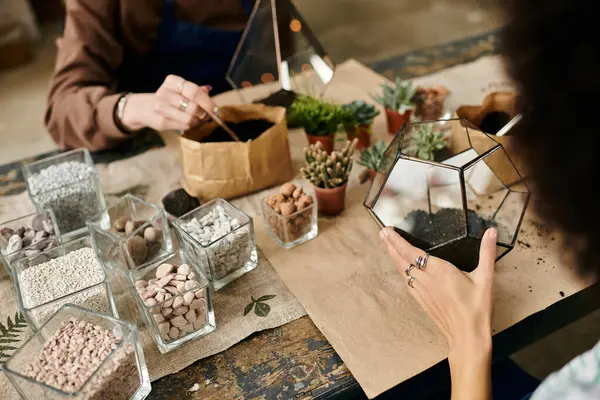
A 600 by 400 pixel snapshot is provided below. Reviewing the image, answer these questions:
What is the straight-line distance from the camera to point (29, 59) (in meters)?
3.13

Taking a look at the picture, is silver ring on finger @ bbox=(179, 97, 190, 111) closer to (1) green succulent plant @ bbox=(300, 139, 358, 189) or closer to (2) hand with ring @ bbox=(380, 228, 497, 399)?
(1) green succulent plant @ bbox=(300, 139, 358, 189)

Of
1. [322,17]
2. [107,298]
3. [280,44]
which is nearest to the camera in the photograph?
[107,298]

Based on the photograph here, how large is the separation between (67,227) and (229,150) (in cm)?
33

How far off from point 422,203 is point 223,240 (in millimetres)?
358

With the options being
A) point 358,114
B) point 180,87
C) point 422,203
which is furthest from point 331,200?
point 180,87

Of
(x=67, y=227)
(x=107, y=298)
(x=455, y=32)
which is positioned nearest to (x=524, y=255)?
(x=107, y=298)

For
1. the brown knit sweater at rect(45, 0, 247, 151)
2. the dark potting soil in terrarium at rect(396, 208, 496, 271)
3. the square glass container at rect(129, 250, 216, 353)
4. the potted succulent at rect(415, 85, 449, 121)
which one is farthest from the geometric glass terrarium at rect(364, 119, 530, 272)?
the brown knit sweater at rect(45, 0, 247, 151)

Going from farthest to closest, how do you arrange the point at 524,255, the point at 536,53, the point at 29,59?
the point at 29,59
the point at 524,255
the point at 536,53

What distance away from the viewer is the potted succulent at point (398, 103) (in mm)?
1181

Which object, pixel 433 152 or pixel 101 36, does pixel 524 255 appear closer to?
pixel 433 152

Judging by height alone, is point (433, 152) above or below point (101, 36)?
below

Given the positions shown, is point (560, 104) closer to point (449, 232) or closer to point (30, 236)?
point (449, 232)

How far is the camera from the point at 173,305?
2.38ft

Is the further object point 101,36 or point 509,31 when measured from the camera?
point 101,36
